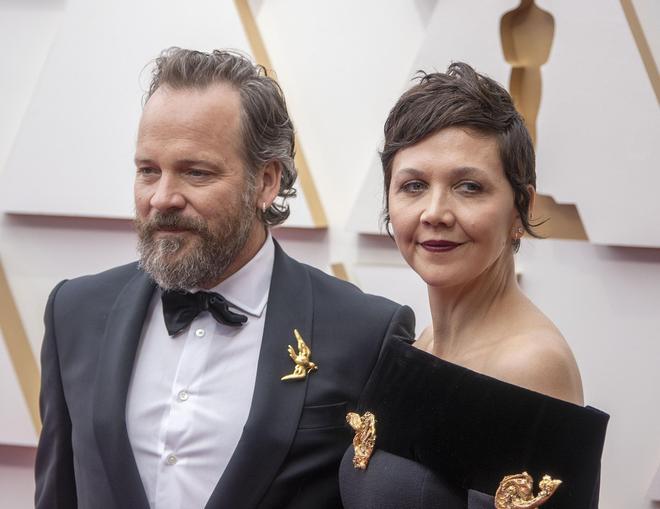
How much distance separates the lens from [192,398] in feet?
5.86

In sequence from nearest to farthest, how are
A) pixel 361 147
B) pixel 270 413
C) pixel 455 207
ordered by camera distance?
1. pixel 455 207
2. pixel 270 413
3. pixel 361 147

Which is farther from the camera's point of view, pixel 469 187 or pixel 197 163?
pixel 197 163

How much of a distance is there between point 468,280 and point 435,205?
0.14 metres

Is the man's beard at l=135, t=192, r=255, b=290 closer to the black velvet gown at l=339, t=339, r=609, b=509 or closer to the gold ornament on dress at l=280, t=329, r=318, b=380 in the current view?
the gold ornament on dress at l=280, t=329, r=318, b=380

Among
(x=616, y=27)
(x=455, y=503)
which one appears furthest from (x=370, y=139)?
(x=455, y=503)

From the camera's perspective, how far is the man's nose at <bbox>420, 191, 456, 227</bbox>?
1.48m

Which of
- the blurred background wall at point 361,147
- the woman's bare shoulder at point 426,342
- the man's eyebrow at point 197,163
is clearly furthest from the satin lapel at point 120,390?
the blurred background wall at point 361,147

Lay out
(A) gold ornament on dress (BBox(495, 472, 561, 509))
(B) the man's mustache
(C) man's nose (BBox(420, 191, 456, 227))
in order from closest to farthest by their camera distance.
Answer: (A) gold ornament on dress (BBox(495, 472, 561, 509)) < (C) man's nose (BBox(420, 191, 456, 227)) < (B) the man's mustache

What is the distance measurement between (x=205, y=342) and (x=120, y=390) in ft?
0.58

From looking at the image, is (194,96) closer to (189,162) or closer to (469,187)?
(189,162)

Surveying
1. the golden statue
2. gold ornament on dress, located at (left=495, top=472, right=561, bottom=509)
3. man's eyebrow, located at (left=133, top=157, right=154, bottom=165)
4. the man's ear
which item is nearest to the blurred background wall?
the golden statue

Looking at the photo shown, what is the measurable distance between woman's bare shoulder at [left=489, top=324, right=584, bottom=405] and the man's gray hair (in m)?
0.69

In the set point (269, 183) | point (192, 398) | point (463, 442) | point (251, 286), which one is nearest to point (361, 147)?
point (269, 183)

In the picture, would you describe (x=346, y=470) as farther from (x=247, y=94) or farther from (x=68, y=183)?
(x=68, y=183)
